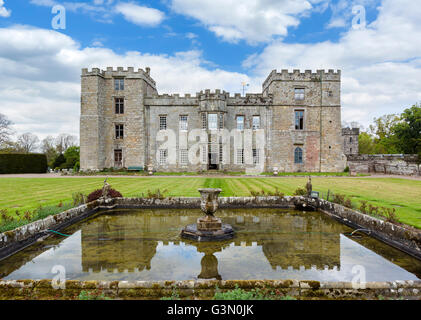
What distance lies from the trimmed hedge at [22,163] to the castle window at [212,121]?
75.4 feet

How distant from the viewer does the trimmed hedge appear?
3316cm

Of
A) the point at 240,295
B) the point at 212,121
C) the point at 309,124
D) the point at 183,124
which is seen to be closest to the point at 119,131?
the point at 183,124

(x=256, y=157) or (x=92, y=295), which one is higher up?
(x=256, y=157)

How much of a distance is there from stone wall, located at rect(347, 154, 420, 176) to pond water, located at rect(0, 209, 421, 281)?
26.0 m

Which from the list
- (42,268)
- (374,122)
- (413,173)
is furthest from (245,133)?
(374,122)

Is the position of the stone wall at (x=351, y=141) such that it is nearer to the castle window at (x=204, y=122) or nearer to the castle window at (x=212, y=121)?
the castle window at (x=212, y=121)

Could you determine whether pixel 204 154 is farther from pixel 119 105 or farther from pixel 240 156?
pixel 119 105

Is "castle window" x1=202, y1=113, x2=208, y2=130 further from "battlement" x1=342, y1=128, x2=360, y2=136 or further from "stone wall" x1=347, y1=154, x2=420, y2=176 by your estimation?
"battlement" x1=342, y1=128, x2=360, y2=136

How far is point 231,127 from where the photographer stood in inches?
1292

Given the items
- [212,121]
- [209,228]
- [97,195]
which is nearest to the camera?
[209,228]

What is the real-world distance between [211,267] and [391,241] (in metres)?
4.90

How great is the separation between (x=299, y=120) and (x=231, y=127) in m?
8.65

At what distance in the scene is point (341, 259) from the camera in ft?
19.8

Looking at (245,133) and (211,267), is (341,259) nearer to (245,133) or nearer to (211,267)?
(211,267)
